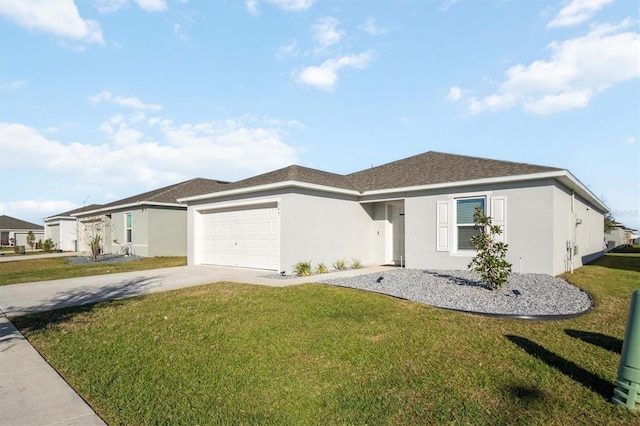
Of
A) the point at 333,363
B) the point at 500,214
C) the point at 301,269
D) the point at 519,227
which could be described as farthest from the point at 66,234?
the point at 333,363

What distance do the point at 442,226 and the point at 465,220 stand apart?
788 mm

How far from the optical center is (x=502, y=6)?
10.1 m

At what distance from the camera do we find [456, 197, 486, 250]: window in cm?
1196

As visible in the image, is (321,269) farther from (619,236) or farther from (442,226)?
(619,236)

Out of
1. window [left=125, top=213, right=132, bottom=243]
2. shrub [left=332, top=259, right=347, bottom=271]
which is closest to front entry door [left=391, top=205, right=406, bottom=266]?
shrub [left=332, top=259, right=347, bottom=271]

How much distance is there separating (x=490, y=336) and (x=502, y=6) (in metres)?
9.56

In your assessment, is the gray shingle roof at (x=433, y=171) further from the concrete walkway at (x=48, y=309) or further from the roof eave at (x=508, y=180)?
the concrete walkway at (x=48, y=309)

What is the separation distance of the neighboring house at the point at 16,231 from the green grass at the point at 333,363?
53083 mm

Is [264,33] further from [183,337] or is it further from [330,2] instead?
[183,337]

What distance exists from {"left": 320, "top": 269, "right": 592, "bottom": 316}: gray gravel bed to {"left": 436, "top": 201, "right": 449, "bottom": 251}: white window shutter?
1.20 metres

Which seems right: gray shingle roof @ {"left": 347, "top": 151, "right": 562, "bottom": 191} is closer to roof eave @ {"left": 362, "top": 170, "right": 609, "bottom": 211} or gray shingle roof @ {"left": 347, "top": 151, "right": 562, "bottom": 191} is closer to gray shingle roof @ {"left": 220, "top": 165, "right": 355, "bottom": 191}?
roof eave @ {"left": 362, "top": 170, "right": 609, "bottom": 211}

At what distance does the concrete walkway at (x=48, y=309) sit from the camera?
3.30m

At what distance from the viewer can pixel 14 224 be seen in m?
49.8

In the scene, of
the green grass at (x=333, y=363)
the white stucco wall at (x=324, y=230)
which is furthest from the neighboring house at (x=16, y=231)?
the green grass at (x=333, y=363)
